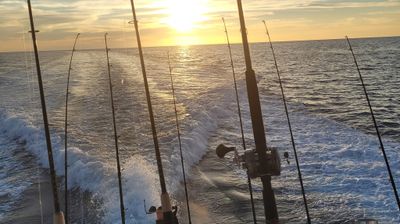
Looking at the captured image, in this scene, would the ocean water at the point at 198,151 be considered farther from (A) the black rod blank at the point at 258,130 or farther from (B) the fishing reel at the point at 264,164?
(B) the fishing reel at the point at 264,164

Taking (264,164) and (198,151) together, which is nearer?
(264,164)

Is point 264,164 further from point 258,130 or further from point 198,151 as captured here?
point 198,151

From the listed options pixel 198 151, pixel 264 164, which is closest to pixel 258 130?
pixel 264 164

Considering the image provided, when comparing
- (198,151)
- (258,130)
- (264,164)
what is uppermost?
(198,151)

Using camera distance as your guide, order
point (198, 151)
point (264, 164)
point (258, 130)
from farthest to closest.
Result: point (198, 151) → point (258, 130) → point (264, 164)

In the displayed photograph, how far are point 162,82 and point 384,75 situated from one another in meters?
21.3

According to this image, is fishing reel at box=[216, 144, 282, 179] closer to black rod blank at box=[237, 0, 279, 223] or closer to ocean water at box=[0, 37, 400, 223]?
black rod blank at box=[237, 0, 279, 223]

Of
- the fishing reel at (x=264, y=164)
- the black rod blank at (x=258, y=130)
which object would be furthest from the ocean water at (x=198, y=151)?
the fishing reel at (x=264, y=164)

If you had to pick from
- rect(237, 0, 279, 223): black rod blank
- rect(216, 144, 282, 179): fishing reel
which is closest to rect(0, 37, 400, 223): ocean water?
rect(237, 0, 279, 223): black rod blank

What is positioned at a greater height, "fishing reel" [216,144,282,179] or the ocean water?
the ocean water

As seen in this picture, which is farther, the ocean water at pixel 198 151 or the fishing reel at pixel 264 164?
the ocean water at pixel 198 151

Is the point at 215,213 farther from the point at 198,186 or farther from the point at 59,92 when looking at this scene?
the point at 59,92

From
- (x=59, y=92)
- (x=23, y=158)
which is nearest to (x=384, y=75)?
(x=59, y=92)

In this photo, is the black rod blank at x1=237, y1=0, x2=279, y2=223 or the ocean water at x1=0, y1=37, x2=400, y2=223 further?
the ocean water at x1=0, y1=37, x2=400, y2=223
